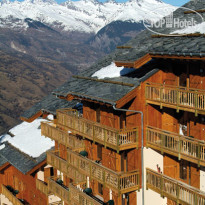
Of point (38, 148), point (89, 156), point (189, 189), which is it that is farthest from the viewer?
point (38, 148)

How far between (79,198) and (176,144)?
9.35 meters

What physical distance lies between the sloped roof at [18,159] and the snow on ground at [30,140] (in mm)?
433

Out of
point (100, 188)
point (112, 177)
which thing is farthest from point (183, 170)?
point (100, 188)

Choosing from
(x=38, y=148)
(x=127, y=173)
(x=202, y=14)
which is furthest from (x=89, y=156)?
(x=202, y=14)

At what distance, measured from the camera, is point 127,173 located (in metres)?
25.4

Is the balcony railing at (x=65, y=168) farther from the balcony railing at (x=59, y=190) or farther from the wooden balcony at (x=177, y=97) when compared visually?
the wooden balcony at (x=177, y=97)

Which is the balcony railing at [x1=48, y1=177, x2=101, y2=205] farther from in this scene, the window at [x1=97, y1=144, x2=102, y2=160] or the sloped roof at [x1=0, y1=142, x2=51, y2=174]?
the sloped roof at [x1=0, y1=142, x2=51, y2=174]

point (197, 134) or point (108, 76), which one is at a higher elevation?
point (108, 76)

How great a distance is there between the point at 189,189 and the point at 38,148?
2075cm

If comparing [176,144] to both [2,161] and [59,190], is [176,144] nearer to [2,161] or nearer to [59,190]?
[59,190]

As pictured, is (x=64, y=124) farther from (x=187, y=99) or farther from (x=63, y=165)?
(x=187, y=99)

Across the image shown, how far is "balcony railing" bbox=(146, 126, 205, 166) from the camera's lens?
69.6 feet

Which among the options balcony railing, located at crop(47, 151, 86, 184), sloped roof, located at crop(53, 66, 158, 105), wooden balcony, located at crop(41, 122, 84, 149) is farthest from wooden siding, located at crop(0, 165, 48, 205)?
sloped roof, located at crop(53, 66, 158, 105)

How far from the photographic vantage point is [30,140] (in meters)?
42.5
